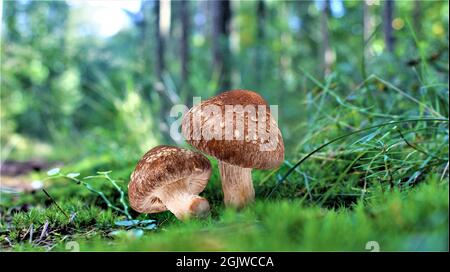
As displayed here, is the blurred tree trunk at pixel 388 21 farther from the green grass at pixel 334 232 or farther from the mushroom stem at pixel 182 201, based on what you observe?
the green grass at pixel 334 232

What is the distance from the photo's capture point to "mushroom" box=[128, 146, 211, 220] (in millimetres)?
1348

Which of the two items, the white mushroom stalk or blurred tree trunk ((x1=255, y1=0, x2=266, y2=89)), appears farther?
blurred tree trunk ((x1=255, y1=0, x2=266, y2=89))

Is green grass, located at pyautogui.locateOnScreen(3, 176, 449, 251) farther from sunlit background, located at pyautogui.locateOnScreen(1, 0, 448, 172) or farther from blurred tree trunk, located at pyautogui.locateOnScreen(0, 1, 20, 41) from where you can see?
blurred tree trunk, located at pyautogui.locateOnScreen(0, 1, 20, 41)

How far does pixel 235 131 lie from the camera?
50.3 inches

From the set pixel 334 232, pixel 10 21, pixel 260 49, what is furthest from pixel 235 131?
pixel 10 21

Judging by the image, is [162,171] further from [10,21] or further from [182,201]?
[10,21]

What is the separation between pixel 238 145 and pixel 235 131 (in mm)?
53

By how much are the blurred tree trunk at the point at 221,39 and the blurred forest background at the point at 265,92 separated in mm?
20

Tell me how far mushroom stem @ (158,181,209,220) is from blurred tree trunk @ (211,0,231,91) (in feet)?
13.4

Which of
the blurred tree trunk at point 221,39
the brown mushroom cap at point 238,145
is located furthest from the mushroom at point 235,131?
the blurred tree trunk at point 221,39

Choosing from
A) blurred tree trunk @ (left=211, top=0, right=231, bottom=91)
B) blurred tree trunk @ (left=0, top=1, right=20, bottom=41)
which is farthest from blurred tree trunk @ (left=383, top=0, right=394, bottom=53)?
blurred tree trunk @ (left=0, top=1, right=20, bottom=41)
